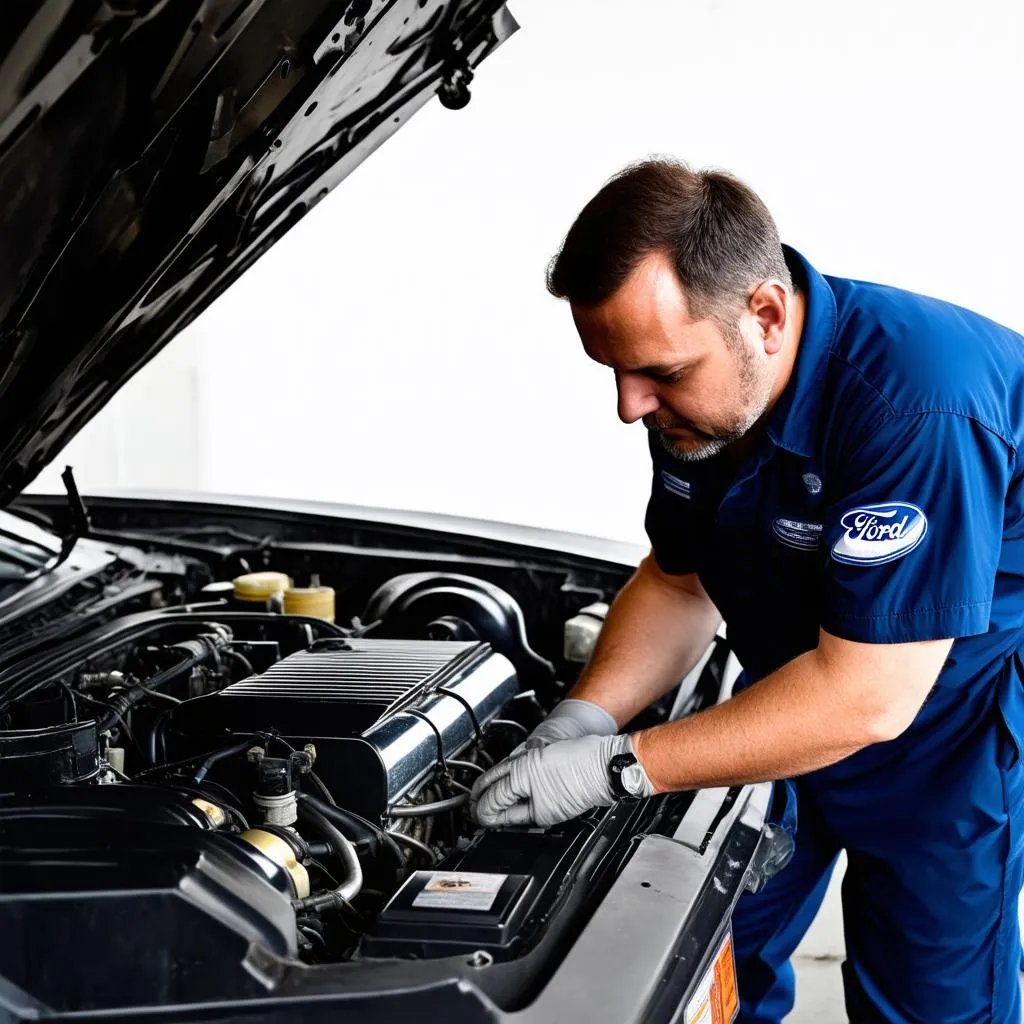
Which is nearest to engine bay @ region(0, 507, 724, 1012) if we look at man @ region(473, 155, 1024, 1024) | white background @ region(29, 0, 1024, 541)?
man @ region(473, 155, 1024, 1024)

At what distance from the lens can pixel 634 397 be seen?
1.44 m

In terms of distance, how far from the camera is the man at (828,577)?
1.35m

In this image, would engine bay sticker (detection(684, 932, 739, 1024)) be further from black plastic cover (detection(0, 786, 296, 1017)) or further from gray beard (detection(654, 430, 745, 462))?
gray beard (detection(654, 430, 745, 462))

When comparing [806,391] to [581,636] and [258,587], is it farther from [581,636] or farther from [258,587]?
[258,587]

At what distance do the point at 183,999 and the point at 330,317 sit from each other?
15.1 ft

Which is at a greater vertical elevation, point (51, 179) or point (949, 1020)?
point (51, 179)

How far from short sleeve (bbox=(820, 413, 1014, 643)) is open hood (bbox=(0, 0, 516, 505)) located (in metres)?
0.70

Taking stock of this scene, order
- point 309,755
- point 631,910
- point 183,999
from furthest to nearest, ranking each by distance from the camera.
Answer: point 309,755
point 631,910
point 183,999

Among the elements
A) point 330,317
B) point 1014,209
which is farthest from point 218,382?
point 1014,209

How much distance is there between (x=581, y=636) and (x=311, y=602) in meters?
0.46

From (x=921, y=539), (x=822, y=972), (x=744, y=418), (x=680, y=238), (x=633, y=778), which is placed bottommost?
(x=822, y=972)

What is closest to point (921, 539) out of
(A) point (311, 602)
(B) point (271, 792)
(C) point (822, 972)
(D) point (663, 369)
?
(D) point (663, 369)

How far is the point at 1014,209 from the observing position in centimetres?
447

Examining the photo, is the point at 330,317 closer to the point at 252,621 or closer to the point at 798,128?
the point at 798,128
